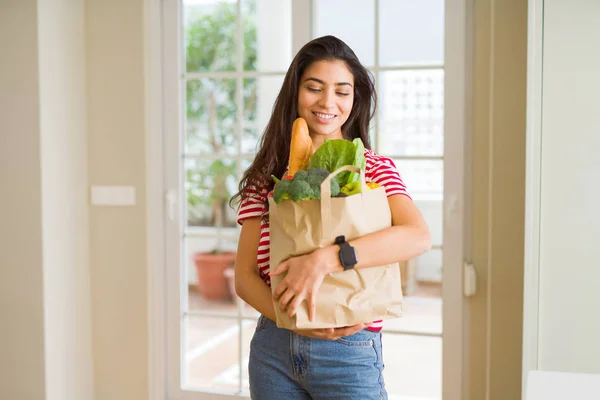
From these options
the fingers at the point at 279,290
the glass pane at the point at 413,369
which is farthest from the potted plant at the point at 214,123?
the fingers at the point at 279,290

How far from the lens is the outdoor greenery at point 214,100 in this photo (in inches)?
Answer: 261

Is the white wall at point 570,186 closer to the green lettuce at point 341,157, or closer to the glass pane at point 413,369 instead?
the green lettuce at point 341,157

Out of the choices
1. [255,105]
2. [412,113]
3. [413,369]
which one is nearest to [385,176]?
[413,369]

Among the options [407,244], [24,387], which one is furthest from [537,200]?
[24,387]

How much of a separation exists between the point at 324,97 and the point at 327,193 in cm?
33

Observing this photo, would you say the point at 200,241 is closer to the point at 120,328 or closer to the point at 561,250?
the point at 120,328

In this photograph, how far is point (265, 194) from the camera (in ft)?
4.92

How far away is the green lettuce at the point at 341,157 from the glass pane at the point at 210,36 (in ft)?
17.9

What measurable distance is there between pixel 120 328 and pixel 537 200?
196cm

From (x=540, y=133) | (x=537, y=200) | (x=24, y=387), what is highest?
(x=540, y=133)

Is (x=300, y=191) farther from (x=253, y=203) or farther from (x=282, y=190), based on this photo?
(x=253, y=203)

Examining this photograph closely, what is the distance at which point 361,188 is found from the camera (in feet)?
4.12

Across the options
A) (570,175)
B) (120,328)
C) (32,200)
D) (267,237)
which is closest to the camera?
(267,237)

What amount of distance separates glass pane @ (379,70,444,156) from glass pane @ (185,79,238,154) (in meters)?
1.58
